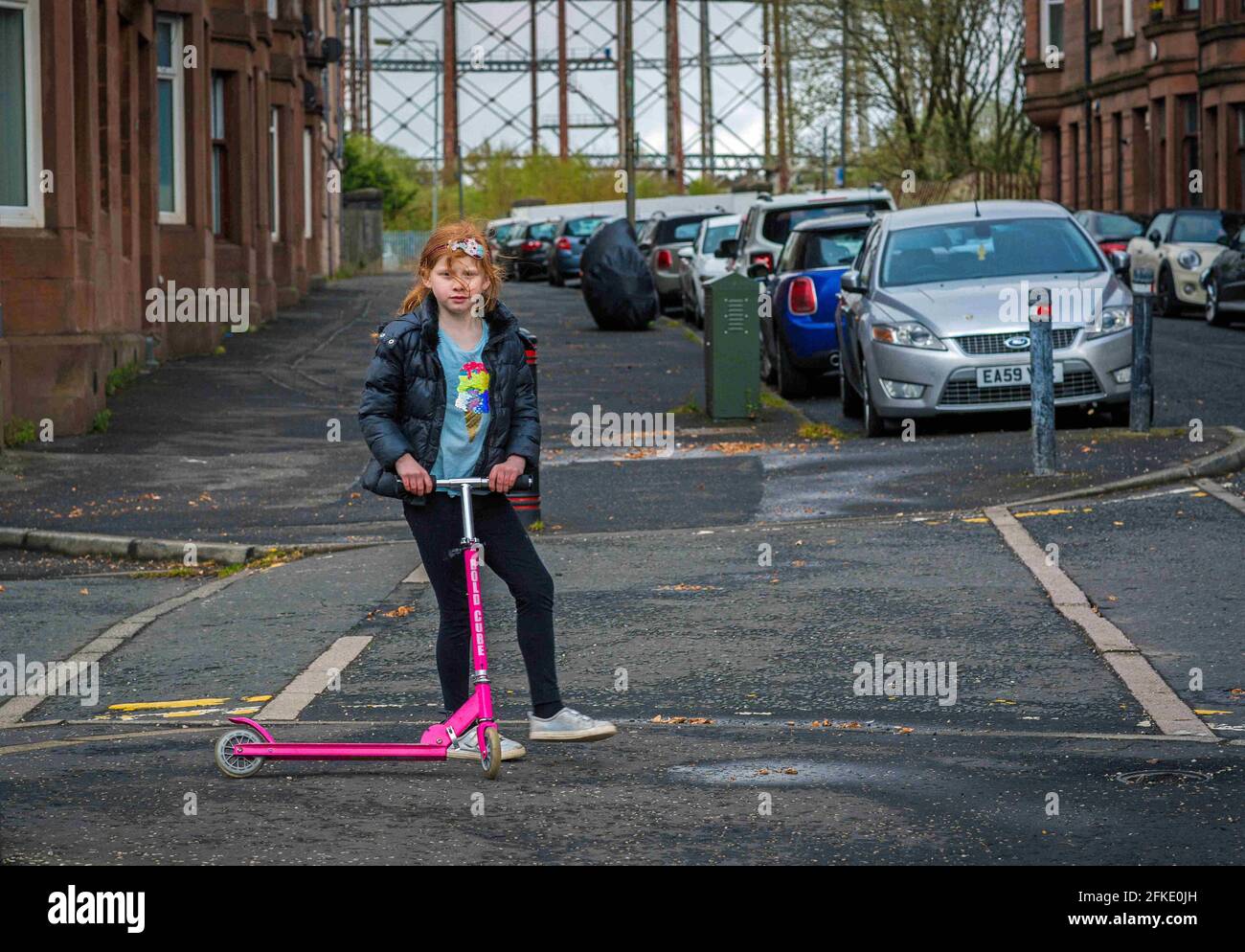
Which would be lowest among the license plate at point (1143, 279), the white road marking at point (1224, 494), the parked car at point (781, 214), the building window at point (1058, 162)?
the white road marking at point (1224, 494)

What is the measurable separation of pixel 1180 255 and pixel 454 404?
29527 mm

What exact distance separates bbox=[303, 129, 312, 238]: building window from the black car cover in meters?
13.7

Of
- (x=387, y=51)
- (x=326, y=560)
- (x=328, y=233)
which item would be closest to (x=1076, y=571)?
(x=326, y=560)

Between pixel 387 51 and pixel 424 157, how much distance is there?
5.86m

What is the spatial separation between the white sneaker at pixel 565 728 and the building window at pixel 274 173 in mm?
31492

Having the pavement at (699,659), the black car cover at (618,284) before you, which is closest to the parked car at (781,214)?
the black car cover at (618,284)

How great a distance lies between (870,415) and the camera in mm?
16891

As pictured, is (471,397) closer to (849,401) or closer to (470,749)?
(470,749)

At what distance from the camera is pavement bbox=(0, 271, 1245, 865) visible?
19.2ft

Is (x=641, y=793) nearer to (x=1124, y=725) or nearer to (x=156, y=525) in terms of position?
(x=1124, y=725)

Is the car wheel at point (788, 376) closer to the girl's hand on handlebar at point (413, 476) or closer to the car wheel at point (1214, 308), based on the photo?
the car wheel at point (1214, 308)

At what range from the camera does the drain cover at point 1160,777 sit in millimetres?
6328

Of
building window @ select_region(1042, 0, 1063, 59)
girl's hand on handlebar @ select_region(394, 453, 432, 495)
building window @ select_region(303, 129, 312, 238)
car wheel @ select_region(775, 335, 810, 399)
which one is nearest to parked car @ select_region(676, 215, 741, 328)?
car wheel @ select_region(775, 335, 810, 399)
